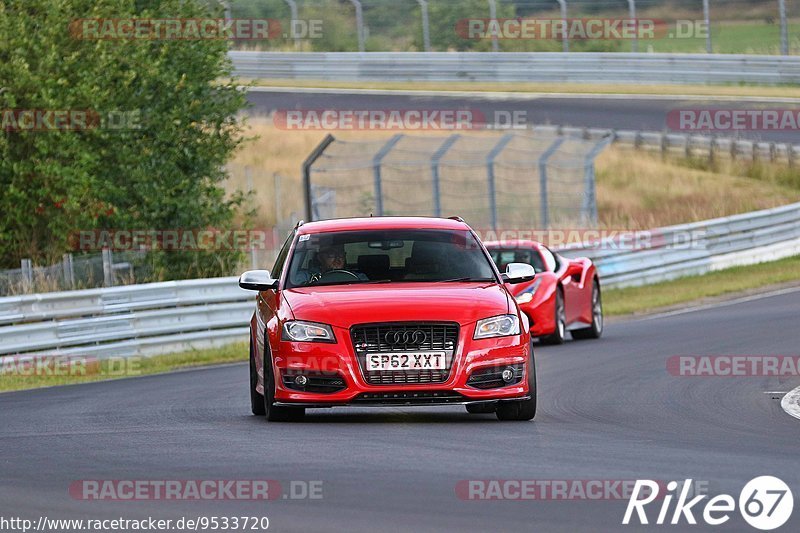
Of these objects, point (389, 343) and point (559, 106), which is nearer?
point (389, 343)

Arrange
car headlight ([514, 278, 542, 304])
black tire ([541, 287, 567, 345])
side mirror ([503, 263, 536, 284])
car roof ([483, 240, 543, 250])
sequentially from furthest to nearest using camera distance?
car roof ([483, 240, 543, 250]), black tire ([541, 287, 567, 345]), car headlight ([514, 278, 542, 304]), side mirror ([503, 263, 536, 284])

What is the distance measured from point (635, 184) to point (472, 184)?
19.5 feet

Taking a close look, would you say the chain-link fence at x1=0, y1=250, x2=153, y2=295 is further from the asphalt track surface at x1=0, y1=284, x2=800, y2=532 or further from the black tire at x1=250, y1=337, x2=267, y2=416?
the black tire at x1=250, y1=337, x2=267, y2=416

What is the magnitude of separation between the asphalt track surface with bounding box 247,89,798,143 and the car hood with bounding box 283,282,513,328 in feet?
99.8

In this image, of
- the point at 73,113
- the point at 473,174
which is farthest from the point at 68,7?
the point at 473,174

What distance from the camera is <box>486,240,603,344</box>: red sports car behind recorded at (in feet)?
63.9

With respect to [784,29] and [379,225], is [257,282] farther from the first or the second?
[784,29]

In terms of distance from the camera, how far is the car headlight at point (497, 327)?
10906 mm

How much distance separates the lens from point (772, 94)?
139ft

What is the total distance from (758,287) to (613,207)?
436 inches

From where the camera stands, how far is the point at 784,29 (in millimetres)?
41219

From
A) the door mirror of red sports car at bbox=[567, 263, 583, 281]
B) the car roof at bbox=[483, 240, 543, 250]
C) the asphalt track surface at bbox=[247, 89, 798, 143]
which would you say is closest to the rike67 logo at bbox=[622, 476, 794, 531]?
the door mirror of red sports car at bbox=[567, 263, 583, 281]

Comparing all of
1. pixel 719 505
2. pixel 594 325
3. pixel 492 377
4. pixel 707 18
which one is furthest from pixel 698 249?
pixel 719 505

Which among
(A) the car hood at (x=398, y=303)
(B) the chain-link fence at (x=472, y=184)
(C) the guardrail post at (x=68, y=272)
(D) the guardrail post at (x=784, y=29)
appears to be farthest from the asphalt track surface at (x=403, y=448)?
(D) the guardrail post at (x=784, y=29)
